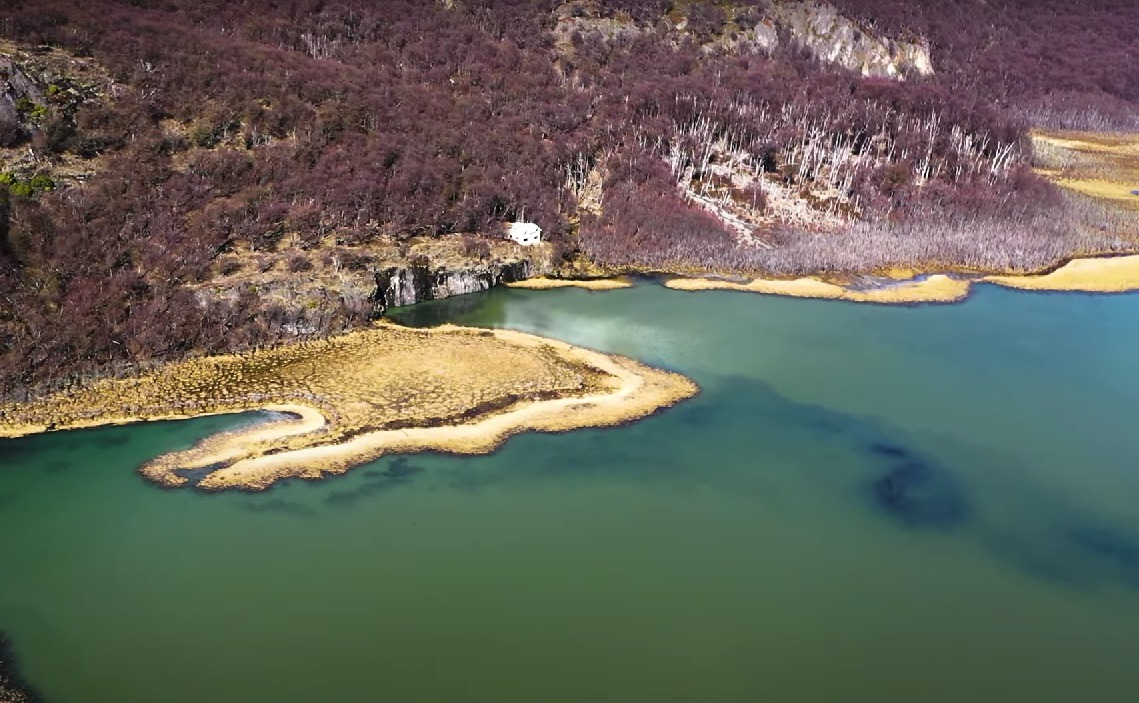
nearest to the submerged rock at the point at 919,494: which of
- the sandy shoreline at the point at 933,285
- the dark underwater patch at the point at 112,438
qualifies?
the sandy shoreline at the point at 933,285

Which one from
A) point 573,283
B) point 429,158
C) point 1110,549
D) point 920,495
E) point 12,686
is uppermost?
point 429,158

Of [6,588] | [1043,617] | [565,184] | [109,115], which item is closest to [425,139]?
[565,184]

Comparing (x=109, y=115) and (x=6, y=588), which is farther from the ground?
(x=109, y=115)

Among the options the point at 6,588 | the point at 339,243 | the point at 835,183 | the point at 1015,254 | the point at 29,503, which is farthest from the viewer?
the point at 835,183

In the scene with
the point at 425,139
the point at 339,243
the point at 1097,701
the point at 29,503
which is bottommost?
the point at 1097,701

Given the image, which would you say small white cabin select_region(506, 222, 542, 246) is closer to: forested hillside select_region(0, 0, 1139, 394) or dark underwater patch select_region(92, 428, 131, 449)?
forested hillside select_region(0, 0, 1139, 394)

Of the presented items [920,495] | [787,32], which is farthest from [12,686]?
[787,32]

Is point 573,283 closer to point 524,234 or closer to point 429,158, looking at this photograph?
point 524,234

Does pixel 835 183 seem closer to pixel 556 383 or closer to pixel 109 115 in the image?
pixel 556 383
